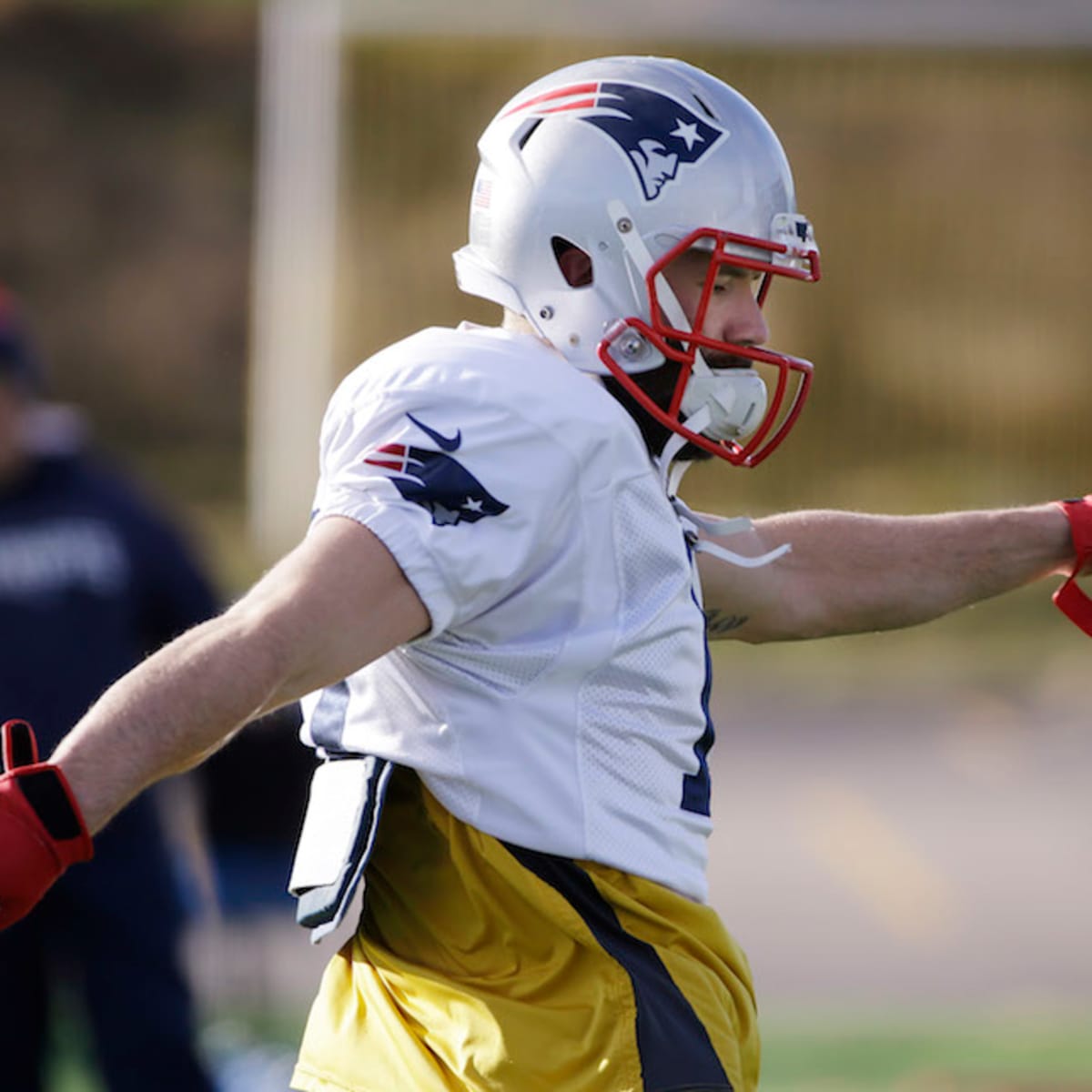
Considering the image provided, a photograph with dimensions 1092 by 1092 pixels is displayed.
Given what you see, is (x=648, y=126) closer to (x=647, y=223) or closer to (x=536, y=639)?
(x=647, y=223)

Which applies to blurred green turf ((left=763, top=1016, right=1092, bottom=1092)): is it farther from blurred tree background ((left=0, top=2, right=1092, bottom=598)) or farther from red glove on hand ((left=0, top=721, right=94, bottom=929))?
blurred tree background ((left=0, top=2, right=1092, bottom=598))

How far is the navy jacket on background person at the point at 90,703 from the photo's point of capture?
16.2 ft

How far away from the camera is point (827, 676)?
13500 millimetres

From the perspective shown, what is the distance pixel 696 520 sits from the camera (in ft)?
9.41

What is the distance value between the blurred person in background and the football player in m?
2.36

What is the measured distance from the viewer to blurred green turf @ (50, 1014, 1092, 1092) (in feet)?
19.7

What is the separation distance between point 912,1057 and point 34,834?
4.60m

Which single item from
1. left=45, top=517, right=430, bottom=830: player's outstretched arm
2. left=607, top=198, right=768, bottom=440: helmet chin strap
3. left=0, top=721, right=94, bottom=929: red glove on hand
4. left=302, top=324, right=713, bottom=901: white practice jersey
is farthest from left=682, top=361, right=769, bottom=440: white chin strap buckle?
left=0, top=721, right=94, bottom=929: red glove on hand

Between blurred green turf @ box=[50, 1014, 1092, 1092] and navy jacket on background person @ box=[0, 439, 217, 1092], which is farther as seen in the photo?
blurred green turf @ box=[50, 1014, 1092, 1092]

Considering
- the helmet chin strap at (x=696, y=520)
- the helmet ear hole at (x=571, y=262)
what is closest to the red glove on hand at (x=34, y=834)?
the helmet chin strap at (x=696, y=520)

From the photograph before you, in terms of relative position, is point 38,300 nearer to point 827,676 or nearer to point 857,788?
point 827,676

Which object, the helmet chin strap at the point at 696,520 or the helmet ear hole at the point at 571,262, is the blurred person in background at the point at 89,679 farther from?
the helmet ear hole at the point at 571,262

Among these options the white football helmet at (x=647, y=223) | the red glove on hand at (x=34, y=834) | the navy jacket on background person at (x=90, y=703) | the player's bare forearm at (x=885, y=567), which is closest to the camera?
the red glove on hand at (x=34, y=834)

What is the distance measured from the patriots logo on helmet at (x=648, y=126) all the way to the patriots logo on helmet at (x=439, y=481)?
519 mm
